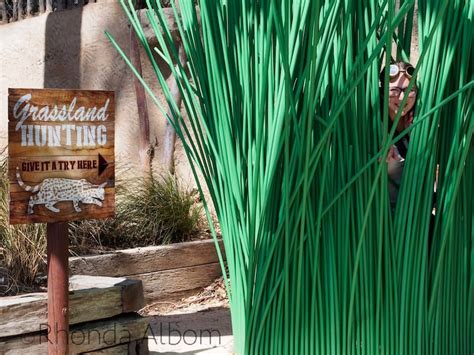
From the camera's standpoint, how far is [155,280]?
5.03 meters

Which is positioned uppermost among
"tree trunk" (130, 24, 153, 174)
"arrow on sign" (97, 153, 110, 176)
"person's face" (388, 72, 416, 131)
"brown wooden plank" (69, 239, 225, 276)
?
"tree trunk" (130, 24, 153, 174)

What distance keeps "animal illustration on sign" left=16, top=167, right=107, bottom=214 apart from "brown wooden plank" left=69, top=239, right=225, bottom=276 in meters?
1.51

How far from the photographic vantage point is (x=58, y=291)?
10.1ft

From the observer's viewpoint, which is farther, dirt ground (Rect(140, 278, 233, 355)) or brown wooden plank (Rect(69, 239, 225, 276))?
brown wooden plank (Rect(69, 239, 225, 276))

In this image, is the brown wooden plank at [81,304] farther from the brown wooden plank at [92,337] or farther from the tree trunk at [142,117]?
the tree trunk at [142,117]

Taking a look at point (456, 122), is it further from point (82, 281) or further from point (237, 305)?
point (82, 281)

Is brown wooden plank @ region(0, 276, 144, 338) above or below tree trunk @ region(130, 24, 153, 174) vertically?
below

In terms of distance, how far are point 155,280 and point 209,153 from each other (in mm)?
2489

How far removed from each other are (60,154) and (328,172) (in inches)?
45.1

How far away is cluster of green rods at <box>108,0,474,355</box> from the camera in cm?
242

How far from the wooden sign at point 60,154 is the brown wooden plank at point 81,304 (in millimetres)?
359

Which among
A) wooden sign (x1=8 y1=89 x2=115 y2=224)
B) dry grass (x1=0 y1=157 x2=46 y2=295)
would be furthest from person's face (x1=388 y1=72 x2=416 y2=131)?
dry grass (x1=0 y1=157 x2=46 y2=295)

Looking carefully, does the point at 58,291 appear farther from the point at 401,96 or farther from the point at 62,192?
the point at 401,96

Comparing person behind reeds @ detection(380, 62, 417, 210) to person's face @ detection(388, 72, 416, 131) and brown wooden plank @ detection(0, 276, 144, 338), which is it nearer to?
person's face @ detection(388, 72, 416, 131)
